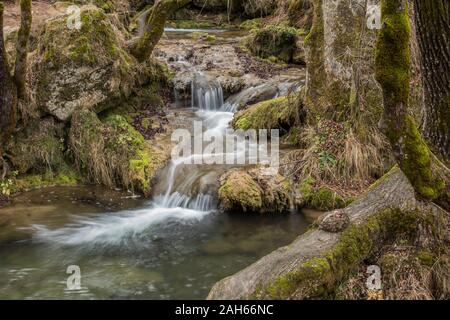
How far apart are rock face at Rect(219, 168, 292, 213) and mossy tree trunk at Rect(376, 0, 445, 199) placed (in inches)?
147

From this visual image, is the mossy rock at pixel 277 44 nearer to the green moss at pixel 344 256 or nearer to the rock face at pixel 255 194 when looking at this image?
the rock face at pixel 255 194

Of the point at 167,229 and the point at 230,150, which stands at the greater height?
the point at 230,150

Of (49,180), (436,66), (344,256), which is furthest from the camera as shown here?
(49,180)

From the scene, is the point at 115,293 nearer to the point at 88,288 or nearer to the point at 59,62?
the point at 88,288

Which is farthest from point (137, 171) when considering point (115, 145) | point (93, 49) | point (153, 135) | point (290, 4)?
point (290, 4)

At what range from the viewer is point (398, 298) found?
488cm

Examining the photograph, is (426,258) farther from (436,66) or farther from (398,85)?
(398,85)

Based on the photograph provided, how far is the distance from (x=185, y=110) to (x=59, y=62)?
338 centimetres

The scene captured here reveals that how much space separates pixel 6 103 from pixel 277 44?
30.3 feet

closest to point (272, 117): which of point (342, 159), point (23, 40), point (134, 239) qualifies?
point (342, 159)

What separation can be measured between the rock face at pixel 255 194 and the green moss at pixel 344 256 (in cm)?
270

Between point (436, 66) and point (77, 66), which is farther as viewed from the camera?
point (77, 66)

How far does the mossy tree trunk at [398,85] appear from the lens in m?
3.84

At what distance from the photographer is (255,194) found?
7738mm
